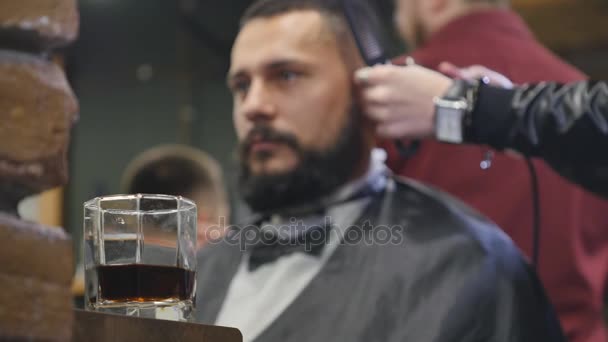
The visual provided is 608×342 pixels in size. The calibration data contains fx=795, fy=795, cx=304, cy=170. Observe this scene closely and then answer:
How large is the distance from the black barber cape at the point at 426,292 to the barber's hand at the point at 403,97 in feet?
0.80

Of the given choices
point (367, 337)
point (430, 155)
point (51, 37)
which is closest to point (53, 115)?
point (51, 37)

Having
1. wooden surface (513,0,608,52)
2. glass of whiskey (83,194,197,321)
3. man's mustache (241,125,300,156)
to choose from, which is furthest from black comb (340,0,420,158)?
wooden surface (513,0,608,52)

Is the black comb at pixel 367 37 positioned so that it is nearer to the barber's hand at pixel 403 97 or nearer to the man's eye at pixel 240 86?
the barber's hand at pixel 403 97

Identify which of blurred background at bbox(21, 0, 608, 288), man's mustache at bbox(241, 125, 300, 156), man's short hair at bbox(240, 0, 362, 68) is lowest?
blurred background at bbox(21, 0, 608, 288)

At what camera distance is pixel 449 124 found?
1.57 m

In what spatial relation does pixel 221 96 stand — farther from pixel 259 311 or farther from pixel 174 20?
pixel 259 311

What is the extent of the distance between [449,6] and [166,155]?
245 centimetres

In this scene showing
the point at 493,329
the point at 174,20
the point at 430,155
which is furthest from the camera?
the point at 174,20

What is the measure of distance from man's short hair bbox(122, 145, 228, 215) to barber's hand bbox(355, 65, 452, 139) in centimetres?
220

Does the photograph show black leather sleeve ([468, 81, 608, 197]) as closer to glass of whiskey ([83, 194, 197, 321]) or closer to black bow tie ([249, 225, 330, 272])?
black bow tie ([249, 225, 330, 272])

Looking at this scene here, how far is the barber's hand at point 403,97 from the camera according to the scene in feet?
5.30

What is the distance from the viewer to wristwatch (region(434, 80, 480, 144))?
60.7 inches

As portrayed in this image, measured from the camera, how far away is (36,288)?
70 centimetres

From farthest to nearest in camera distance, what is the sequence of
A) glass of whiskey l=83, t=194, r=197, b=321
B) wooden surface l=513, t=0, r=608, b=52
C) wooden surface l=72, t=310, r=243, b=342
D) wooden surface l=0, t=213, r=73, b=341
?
wooden surface l=513, t=0, r=608, b=52, glass of whiskey l=83, t=194, r=197, b=321, wooden surface l=72, t=310, r=243, b=342, wooden surface l=0, t=213, r=73, b=341
